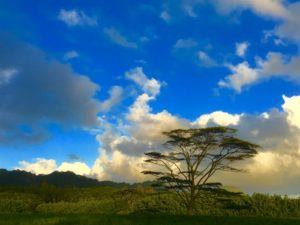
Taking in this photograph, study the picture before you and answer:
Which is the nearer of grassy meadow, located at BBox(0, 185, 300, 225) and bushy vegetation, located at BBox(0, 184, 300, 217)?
grassy meadow, located at BBox(0, 185, 300, 225)

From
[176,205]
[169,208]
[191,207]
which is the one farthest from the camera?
[169,208]

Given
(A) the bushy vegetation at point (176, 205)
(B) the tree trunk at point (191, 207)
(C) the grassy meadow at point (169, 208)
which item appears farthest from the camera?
(A) the bushy vegetation at point (176, 205)

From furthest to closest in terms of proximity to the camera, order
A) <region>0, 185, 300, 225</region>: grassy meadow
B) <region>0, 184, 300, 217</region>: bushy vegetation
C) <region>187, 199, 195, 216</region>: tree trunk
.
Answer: <region>0, 184, 300, 217</region>: bushy vegetation < <region>187, 199, 195, 216</region>: tree trunk < <region>0, 185, 300, 225</region>: grassy meadow

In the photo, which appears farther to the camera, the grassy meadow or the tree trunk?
the tree trunk

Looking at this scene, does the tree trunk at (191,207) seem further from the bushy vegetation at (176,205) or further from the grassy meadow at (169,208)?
the bushy vegetation at (176,205)

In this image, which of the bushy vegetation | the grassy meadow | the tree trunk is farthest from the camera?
the bushy vegetation

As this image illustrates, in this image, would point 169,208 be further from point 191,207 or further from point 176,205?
point 191,207

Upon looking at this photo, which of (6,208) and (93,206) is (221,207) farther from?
(6,208)

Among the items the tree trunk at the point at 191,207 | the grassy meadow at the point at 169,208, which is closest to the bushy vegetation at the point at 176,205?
the grassy meadow at the point at 169,208

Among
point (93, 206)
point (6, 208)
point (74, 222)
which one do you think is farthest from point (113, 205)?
point (74, 222)

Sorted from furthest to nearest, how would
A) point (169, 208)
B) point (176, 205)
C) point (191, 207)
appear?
point (169, 208)
point (176, 205)
point (191, 207)

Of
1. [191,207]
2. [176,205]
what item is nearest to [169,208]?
[176,205]

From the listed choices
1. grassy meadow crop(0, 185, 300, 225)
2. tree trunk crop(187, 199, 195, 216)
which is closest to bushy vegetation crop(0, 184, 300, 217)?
grassy meadow crop(0, 185, 300, 225)

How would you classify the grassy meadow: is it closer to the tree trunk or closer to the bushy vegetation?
the bushy vegetation
